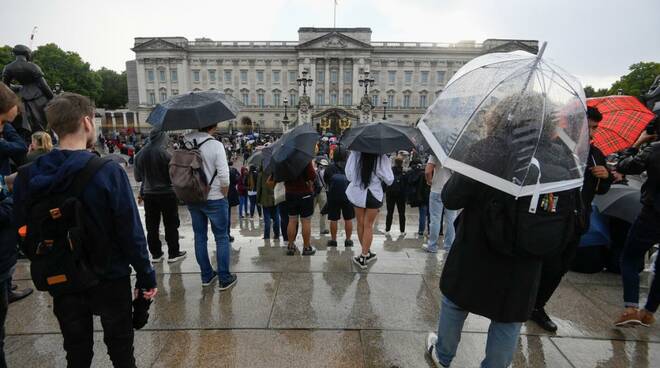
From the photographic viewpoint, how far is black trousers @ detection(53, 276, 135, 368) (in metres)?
2.10

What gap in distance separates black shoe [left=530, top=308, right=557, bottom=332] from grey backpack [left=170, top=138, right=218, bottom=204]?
3509 mm

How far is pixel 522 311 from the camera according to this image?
221 cm

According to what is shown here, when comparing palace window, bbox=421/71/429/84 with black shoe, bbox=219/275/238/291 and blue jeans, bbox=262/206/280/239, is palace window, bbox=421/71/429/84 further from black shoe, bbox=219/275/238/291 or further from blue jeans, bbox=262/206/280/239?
black shoe, bbox=219/275/238/291

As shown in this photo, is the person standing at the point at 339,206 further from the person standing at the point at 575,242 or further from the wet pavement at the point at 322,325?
the person standing at the point at 575,242

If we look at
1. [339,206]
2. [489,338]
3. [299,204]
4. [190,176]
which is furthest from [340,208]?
[489,338]

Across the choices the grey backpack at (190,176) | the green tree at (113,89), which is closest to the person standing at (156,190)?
the grey backpack at (190,176)

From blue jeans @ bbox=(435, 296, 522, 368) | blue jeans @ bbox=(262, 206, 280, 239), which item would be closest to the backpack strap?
blue jeans @ bbox=(435, 296, 522, 368)

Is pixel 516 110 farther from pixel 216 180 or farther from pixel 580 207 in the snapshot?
pixel 216 180

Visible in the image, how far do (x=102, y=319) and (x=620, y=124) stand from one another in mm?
4493

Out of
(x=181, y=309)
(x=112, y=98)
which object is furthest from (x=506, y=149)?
(x=112, y=98)

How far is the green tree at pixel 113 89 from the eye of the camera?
259ft

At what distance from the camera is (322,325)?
326 centimetres

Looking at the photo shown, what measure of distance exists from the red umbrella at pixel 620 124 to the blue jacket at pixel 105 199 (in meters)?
3.98

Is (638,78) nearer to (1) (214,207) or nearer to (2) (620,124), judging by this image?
(2) (620,124)
